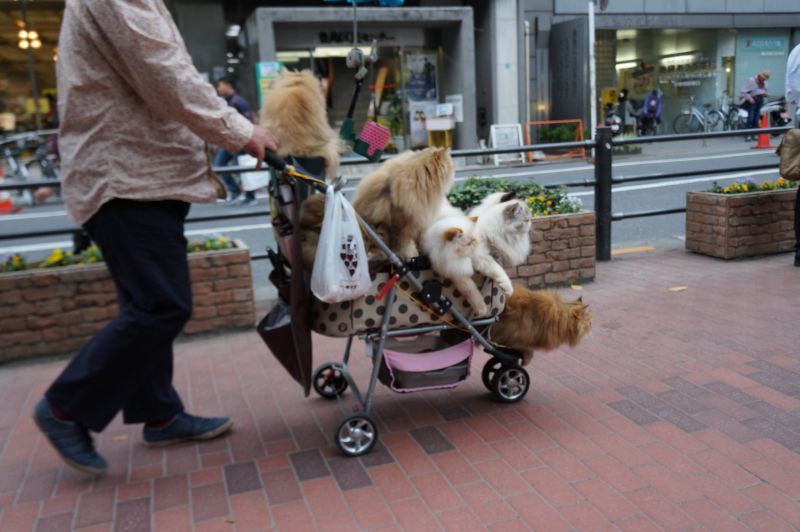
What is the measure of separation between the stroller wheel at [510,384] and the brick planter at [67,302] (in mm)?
2227

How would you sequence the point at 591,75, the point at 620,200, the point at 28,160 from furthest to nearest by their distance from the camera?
the point at 591,75
the point at 28,160
the point at 620,200

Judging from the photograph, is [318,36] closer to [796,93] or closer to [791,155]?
[796,93]

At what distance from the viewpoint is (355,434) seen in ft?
10.5

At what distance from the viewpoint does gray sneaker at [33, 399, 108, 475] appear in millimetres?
2953

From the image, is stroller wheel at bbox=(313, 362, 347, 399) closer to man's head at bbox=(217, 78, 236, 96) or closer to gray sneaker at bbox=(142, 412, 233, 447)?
gray sneaker at bbox=(142, 412, 233, 447)

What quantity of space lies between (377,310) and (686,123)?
23246mm

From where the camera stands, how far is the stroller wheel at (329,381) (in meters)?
3.84

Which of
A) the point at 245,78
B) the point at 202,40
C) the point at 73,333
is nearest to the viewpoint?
the point at 73,333

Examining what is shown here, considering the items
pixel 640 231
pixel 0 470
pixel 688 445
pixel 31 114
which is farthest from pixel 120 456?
pixel 31 114

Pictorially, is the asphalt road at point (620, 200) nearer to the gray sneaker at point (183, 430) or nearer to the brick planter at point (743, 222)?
the brick planter at point (743, 222)

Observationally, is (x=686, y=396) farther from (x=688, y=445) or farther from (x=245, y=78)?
(x=245, y=78)

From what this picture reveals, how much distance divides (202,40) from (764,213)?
15.0m

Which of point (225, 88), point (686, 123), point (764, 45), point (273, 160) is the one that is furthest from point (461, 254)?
point (764, 45)

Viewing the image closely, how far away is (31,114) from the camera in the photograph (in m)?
18.4
